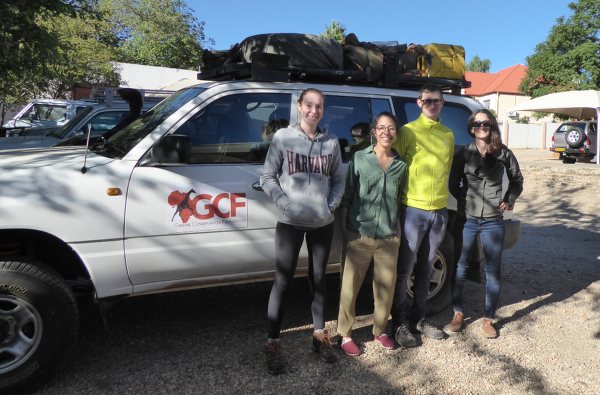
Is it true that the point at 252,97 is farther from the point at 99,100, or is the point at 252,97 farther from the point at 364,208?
the point at 99,100

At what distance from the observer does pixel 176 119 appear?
11.0 feet

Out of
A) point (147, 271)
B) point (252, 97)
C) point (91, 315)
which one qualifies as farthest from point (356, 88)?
point (91, 315)

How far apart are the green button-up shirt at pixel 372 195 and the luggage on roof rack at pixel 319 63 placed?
0.84 meters

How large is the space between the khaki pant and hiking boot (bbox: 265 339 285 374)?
0.55 m

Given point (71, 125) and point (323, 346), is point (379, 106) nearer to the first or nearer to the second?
point (323, 346)

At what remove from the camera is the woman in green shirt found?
137 inches

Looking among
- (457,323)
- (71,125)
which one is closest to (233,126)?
(457,323)

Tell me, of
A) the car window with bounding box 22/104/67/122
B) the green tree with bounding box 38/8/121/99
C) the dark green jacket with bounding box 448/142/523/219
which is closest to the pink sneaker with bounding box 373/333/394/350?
the dark green jacket with bounding box 448/142/523/219

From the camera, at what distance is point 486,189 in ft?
12.8

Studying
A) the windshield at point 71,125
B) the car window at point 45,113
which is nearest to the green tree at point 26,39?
the windshield at point 71,125

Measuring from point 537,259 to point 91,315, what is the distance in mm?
5465

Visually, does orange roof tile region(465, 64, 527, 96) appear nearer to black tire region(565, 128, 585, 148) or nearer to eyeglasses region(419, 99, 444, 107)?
black tire region(565, 128, 585, 148)

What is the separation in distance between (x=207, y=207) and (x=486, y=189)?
7.30ft

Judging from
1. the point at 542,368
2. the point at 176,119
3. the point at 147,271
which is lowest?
the point at 542,368
